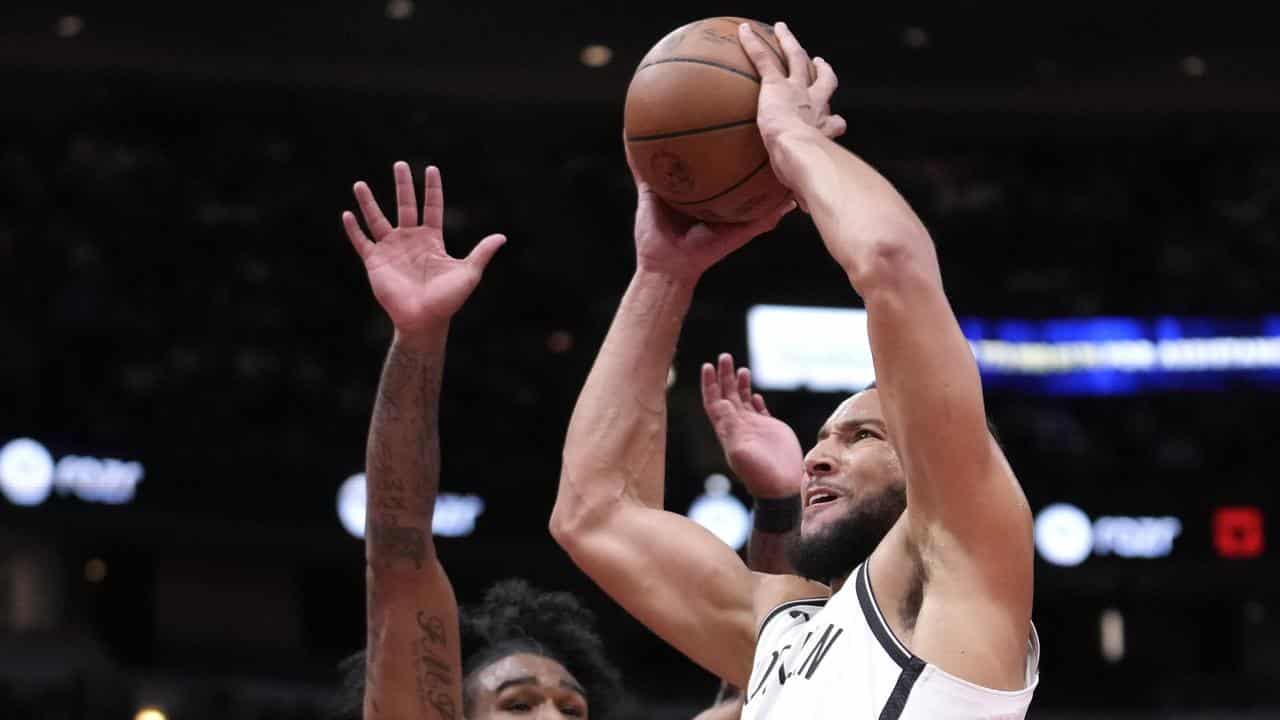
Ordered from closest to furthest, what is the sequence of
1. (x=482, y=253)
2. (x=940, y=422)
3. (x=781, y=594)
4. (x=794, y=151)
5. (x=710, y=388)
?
(x=940, y=422)
(x=794, y=151)
(x=781, y=594)
(x=482, y=253)
(x=710, y=388)

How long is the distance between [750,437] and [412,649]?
35.8 inches

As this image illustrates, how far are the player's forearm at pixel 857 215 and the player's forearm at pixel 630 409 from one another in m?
0.63

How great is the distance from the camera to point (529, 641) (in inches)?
145

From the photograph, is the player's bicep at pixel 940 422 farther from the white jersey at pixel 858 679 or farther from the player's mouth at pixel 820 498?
the player's mouth at pixel 820 498

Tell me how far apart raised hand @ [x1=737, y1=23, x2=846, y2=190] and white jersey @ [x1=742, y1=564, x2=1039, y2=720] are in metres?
0.67

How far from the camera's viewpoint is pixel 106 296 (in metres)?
11.8

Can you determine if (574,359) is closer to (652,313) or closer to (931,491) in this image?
(652,313)

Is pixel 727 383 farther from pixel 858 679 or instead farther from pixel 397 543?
pixel 858 679

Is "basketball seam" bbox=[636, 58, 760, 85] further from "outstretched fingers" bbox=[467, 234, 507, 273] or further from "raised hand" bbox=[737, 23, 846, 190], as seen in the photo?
"outstretched fingers" bbox=[467, 234, 507, 273]

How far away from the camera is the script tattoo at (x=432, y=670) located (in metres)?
3.17

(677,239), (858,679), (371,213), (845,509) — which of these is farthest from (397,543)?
(858,679)

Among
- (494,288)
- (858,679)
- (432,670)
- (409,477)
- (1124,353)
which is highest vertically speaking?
(494,288)

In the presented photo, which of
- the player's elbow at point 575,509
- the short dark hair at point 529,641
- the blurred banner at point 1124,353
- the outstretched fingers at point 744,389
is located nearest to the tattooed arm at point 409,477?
the player's elbow at point 575,509

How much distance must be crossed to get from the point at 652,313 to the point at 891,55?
1044 centimetres
